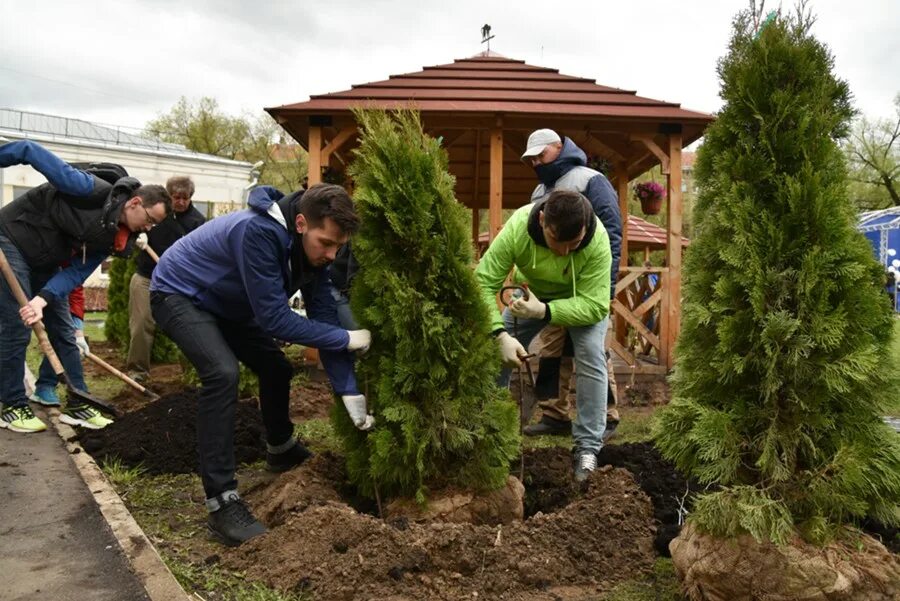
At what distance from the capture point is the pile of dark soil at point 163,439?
465 cm

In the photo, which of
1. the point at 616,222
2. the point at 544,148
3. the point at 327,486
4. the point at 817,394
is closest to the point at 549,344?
the point at 616,222

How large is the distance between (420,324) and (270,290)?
0.70 metres

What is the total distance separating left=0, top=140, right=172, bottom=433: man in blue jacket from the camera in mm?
5164

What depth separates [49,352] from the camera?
541cm

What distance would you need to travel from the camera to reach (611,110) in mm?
7906

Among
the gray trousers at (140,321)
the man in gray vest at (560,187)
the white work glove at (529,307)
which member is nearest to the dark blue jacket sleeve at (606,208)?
the man in gray vest at (560,187)

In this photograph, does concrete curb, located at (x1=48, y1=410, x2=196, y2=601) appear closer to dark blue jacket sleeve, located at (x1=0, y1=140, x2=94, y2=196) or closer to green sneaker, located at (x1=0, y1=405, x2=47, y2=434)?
green sneaker, located at (x1=0, y1=405, x2=47, y2=434)

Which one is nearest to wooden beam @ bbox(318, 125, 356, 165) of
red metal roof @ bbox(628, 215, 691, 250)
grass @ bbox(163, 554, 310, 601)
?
grass @ bbox(163, 554, 310, 601)

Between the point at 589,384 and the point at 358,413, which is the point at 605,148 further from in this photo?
the point at 358,413

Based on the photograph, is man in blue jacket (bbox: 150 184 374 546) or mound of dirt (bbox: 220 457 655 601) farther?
man in blue jacket (bbox: 150 184 374 546)

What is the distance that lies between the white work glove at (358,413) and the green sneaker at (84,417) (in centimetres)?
300

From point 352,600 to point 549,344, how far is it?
111 inches

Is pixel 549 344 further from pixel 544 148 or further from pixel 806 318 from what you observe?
pixel 806 318

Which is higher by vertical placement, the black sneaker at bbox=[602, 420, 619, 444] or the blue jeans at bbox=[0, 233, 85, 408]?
the blue jeans at bbox=[0, 233, 85, 408]
